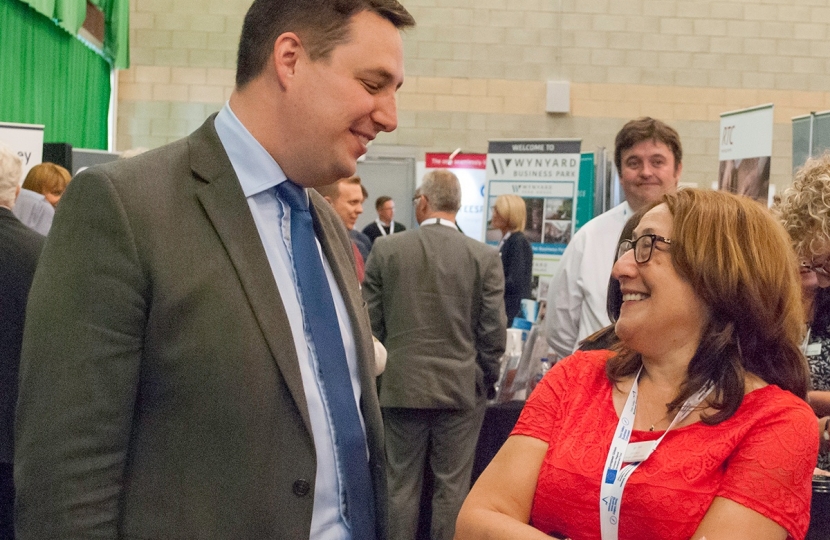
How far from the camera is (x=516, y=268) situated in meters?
6.60

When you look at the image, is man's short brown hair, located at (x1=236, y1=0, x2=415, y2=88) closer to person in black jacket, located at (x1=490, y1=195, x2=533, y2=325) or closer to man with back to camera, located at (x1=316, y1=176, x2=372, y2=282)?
man with back to camera, located at (x1=316, y1=176, x2=372, y2=282)

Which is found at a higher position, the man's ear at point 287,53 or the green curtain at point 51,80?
the green curtain at point 51,80

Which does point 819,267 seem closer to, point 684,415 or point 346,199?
point 684,415

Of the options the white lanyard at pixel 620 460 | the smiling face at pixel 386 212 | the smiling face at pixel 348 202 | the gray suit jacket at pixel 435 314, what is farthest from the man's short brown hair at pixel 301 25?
the smiling face at pixel 386 212

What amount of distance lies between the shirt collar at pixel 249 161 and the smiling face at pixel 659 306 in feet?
2.14

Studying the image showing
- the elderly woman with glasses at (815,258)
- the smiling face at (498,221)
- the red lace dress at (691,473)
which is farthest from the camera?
the smiling face at (498,221)

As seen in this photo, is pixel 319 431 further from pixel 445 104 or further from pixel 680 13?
pixel 680 13

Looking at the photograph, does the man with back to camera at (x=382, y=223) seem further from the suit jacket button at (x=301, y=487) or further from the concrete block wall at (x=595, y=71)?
the suit jacket button at (x=301, y=487)

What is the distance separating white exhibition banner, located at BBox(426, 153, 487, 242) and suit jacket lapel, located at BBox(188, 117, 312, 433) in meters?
8.75

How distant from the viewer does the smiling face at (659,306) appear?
5.21 ft

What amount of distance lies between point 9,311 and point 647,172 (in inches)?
→ 82.7

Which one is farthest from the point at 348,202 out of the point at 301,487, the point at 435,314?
the point at 301,487

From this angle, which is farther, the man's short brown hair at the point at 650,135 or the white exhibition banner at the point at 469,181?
the white exhibition banner at the point at 469,181

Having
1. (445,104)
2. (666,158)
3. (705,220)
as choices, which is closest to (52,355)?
(705,220)
